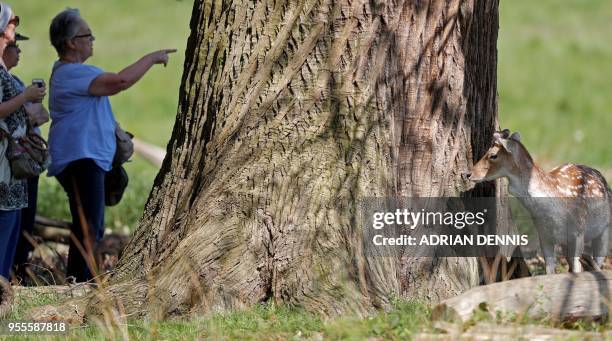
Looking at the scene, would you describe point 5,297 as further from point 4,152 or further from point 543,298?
Result: point 543,298

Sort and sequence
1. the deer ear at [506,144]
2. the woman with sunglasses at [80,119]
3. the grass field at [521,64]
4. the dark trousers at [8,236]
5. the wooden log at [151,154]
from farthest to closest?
the grass field at [521,64]
the wooden log at [151,154]
the woman with sunglasses at [80,119]
the dark trousers at [8,236]
the deer ear at [506,144]

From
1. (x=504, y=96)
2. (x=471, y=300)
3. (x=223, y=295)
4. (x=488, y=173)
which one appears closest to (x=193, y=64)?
(x=223, y=295)

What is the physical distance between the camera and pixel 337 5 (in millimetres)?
6535

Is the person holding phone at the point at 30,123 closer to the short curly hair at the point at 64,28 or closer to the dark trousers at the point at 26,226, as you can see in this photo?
the dark trousers at the point at 26,226

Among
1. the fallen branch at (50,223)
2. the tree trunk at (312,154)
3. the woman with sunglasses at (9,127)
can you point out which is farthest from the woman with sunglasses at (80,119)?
the fallen branch at (50,223)

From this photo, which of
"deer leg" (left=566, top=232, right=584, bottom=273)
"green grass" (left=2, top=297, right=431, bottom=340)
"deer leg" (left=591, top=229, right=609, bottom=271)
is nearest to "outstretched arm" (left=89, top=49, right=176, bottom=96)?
"green grass" (left=2, top=297, right=431, bottom=340)

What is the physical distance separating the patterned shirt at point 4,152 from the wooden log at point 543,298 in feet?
10.6

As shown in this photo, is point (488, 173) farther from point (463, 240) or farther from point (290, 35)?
point (290, 35)

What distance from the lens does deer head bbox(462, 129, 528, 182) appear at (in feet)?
22.4

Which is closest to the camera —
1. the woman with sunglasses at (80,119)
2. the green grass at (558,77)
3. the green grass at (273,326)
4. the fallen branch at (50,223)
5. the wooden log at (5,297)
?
the green grass at (273,326)

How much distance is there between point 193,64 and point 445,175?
1.74 m

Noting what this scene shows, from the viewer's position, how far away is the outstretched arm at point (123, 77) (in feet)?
25.6

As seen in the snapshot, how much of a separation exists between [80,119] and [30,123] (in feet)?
1.27

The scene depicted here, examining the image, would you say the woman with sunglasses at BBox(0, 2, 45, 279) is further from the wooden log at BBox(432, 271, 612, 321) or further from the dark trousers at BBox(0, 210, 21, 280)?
the wooden log at BBox(432, 271, 612, 321)
